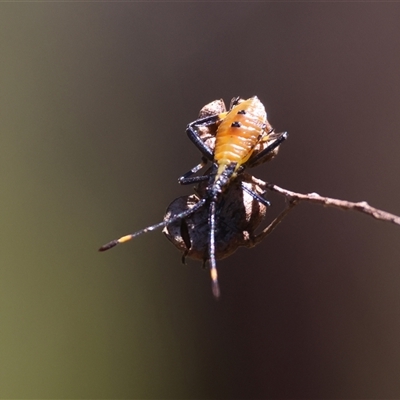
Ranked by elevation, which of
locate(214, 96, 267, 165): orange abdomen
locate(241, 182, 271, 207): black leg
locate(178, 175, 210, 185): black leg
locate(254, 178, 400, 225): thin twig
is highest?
locate(214, 96, 267, 165): orange abdomen

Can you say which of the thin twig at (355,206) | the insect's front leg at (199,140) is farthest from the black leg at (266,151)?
the thin twig at (355,206)

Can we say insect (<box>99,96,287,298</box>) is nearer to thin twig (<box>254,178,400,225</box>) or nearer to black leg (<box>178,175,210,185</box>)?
black leg (<box>178,175,210,185</box>)

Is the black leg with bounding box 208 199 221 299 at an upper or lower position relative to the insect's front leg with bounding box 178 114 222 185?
lower

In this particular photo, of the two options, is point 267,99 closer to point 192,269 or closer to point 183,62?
point 183,62

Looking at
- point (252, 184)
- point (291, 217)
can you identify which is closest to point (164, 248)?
point (291, 217)

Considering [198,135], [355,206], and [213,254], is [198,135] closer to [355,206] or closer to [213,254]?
[213,254]

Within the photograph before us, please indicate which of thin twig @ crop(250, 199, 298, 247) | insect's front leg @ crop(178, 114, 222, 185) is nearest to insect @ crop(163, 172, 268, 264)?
thin twig @ crop(250, 199, 298, 247)

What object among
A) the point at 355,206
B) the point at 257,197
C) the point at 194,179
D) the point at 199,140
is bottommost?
the point at 355,206

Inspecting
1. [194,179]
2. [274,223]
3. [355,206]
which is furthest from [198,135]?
[355,206]
